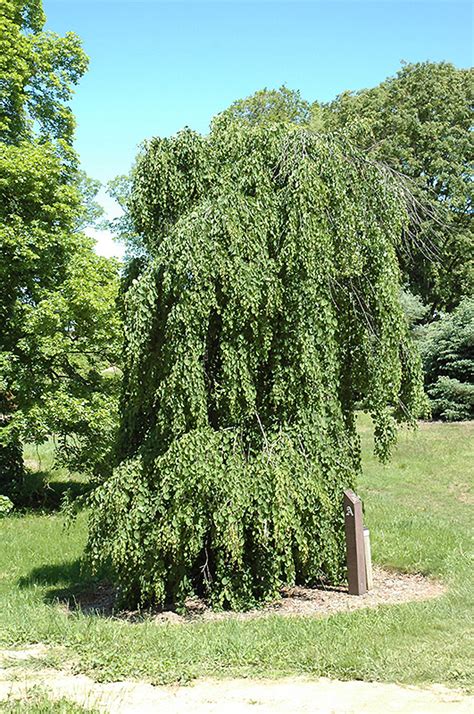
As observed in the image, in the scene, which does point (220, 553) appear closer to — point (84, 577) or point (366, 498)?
point (84, 577)

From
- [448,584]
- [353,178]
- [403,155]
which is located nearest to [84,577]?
[448,584]

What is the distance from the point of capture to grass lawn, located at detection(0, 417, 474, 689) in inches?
203

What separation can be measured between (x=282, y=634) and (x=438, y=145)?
25709 millimetres

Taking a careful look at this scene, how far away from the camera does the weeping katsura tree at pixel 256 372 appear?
7.17 metres

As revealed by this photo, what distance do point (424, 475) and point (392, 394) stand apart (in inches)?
367

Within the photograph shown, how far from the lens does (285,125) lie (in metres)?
8.39

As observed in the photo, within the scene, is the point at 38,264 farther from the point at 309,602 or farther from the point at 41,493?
the point at 309,602

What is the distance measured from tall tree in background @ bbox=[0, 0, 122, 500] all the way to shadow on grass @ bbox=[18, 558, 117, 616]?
14.0 feet

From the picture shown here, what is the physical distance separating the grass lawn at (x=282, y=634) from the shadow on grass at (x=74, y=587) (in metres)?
0.03

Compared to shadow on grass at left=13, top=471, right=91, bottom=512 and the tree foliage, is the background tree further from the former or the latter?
shadow on grass at left=13, top=471, right=91, bottom=512

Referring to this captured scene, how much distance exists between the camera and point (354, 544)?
772 centimetres

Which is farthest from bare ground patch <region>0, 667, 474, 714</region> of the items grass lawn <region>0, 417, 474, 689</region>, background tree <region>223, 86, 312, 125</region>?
background tree <region>223, 86, 312, 125</region>

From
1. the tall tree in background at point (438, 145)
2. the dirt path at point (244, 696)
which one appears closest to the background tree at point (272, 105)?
the tall tree in background at point (438, 145)

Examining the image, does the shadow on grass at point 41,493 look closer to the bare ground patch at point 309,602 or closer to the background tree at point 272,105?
the bare ground patch at point 309,602
